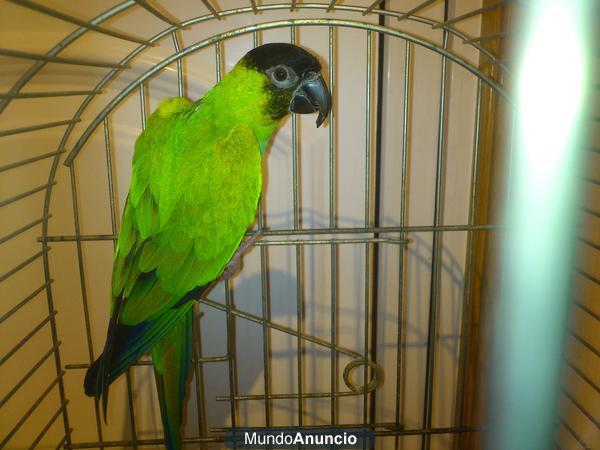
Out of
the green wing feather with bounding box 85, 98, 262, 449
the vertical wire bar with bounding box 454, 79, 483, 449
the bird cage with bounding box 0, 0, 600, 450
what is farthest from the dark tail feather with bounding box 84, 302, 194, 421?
the vertical wire bar with bounding box 454, 79, 483, 449

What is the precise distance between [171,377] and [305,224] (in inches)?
17.9

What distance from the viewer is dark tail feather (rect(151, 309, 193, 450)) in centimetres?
77

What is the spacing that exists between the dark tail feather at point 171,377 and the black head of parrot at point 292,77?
0.44 meters

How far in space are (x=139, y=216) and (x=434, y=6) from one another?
2.49 ft

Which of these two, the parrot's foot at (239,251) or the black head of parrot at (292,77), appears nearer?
the black head of parrot at (292,77)

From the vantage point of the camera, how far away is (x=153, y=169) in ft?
2.34

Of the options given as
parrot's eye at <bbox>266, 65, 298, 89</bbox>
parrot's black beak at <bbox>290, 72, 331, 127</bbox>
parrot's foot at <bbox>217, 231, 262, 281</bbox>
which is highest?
parrot's eye at <bbox>266, 65, 298, 89</bbox>

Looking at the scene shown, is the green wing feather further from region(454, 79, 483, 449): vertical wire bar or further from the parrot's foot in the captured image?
region(454, 79, 483, 449): vertical wire bar

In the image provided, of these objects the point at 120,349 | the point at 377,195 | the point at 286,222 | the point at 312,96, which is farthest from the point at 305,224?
the point at 120,349

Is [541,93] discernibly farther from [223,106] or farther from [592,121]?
[223,106]

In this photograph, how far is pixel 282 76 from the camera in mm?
704

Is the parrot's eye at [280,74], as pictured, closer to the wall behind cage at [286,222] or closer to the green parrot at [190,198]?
the green parrot at [190,198]

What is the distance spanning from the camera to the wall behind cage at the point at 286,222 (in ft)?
2.75

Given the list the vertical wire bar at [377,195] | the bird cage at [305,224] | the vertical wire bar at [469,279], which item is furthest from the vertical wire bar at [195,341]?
the vertical wire bar at [469,279]
